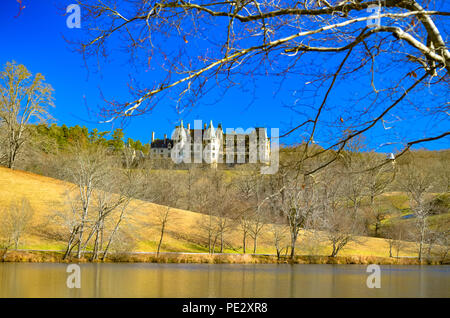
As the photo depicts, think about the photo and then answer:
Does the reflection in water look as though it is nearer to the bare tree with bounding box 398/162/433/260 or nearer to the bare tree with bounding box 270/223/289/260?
the bare tree with bounding box 270/223/289/260

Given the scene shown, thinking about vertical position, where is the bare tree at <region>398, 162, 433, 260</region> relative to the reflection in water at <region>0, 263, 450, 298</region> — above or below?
above

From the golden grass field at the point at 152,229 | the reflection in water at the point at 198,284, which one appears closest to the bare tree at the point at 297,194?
the reflection in water at the point at 198,284

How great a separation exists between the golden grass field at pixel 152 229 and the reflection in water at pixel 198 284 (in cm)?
979

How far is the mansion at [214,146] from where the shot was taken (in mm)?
4488

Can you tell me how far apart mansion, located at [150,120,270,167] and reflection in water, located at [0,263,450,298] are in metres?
5.44

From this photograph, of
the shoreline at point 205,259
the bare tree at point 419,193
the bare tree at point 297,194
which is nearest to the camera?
the bare tree at point 297,194

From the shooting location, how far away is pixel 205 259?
104 ft

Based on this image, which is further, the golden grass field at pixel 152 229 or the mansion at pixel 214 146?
the golden grass field at pixel 152 229

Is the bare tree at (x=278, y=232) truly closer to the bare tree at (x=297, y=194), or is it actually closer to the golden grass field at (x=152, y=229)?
the bare tree at (x=297, y=194)

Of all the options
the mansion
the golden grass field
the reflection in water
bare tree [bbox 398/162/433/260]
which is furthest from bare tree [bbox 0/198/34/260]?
bare tree [bbox 398/162/433/260]

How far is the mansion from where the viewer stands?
449 cm

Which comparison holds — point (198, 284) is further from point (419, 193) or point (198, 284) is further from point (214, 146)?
point (214, 146)
